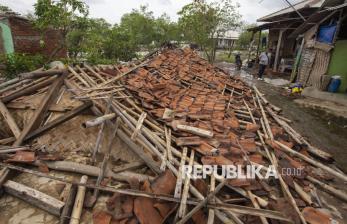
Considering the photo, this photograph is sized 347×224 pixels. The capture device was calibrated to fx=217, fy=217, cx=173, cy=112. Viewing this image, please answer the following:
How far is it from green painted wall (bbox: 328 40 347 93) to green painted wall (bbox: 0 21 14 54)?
635 inches

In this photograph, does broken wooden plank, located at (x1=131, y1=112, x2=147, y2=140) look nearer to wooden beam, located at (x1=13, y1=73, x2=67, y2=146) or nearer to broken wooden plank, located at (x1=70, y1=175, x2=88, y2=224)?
broken wooden plank, located at (x1=70, y1=175, x2=88, y2=224)

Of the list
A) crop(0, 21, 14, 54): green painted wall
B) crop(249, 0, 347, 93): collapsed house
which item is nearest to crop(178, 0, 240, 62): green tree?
crop(249, 0, 347, 93): collapsed house

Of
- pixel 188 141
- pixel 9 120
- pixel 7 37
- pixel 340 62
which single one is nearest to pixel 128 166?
pixel 188 141

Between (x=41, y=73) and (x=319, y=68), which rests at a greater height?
(x=41, y=73)

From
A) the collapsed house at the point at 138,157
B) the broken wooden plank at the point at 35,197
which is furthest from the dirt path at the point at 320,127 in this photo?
the broken wooden plank at the point at 35,197

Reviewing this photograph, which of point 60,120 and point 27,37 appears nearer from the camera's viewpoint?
point 60,120

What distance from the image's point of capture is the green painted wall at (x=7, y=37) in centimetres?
1086

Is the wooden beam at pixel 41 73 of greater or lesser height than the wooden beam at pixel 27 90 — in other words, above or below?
above

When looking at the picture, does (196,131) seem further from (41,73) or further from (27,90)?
(27,90)

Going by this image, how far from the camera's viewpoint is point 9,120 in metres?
4.39

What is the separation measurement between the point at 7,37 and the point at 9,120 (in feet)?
30.6

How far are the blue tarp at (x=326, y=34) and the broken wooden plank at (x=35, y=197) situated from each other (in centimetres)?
1260

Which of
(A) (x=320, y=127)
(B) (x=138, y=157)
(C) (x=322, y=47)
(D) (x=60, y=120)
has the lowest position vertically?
(A) (x=320, y=127)

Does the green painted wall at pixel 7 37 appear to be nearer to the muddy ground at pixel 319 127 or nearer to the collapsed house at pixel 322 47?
the muddy ground at pixel 319 127
